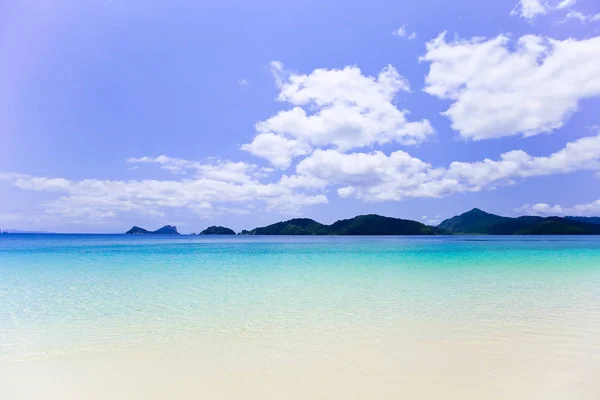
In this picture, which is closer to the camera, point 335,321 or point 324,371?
point 324,371

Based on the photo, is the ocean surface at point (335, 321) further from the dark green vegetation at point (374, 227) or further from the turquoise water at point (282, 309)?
the dark green vegetation at point (374, 227)

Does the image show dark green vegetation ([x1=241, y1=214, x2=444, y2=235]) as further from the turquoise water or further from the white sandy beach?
the white sandy beach

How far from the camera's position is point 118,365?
20.7 feet

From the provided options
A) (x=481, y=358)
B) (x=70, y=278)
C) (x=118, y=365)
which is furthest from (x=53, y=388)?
(x=70, y=278)

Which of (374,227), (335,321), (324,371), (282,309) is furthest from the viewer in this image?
(374,227)

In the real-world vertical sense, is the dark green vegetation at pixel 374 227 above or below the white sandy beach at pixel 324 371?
above

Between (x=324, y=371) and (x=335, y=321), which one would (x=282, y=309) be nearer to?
(x=335, y=321)

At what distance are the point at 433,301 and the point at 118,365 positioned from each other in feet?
29.6

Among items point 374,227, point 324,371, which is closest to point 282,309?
point 324,371

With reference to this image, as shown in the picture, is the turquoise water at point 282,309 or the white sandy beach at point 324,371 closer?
the white sandy beach at point 324,371

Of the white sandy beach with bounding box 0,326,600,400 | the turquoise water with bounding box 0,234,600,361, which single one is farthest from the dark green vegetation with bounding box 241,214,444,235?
the white sandy beach with bounding box 0,326,600,400

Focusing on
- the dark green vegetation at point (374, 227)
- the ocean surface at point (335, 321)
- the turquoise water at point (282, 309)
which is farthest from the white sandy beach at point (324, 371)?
the dark green vegetation at point (374, 227)

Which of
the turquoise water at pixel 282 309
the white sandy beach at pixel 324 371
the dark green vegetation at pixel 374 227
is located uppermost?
the dark green vegetation at pixel 374 227

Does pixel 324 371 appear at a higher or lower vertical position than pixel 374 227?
lower
